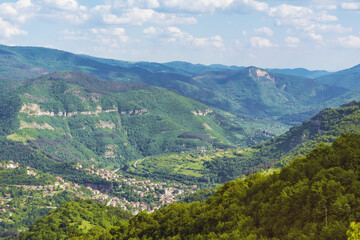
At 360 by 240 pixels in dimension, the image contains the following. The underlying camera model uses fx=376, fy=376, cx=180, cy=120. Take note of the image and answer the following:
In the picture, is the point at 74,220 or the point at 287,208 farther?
the point at 74,220

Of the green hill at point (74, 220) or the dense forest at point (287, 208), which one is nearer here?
the dense forest at point (287, 208)

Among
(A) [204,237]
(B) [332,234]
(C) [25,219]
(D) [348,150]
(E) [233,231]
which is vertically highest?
(D) [348,150]

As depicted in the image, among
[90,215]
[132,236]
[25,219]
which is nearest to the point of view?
[132,236]

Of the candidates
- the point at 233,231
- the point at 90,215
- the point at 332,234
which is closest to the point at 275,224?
the point at 233,231

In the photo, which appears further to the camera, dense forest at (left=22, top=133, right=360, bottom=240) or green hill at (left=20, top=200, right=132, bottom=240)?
green hill at (left=20, top=200, right=132, bottom=240)

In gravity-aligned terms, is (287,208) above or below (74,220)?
above

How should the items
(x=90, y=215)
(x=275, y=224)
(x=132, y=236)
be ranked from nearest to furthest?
(x=275, y=224)
(x=132, y=236)
(x=90, y=215)

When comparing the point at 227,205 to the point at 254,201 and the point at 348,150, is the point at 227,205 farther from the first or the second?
the point at 348,150

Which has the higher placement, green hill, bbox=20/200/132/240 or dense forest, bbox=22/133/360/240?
dense forest, bbox=22/133/360/240
